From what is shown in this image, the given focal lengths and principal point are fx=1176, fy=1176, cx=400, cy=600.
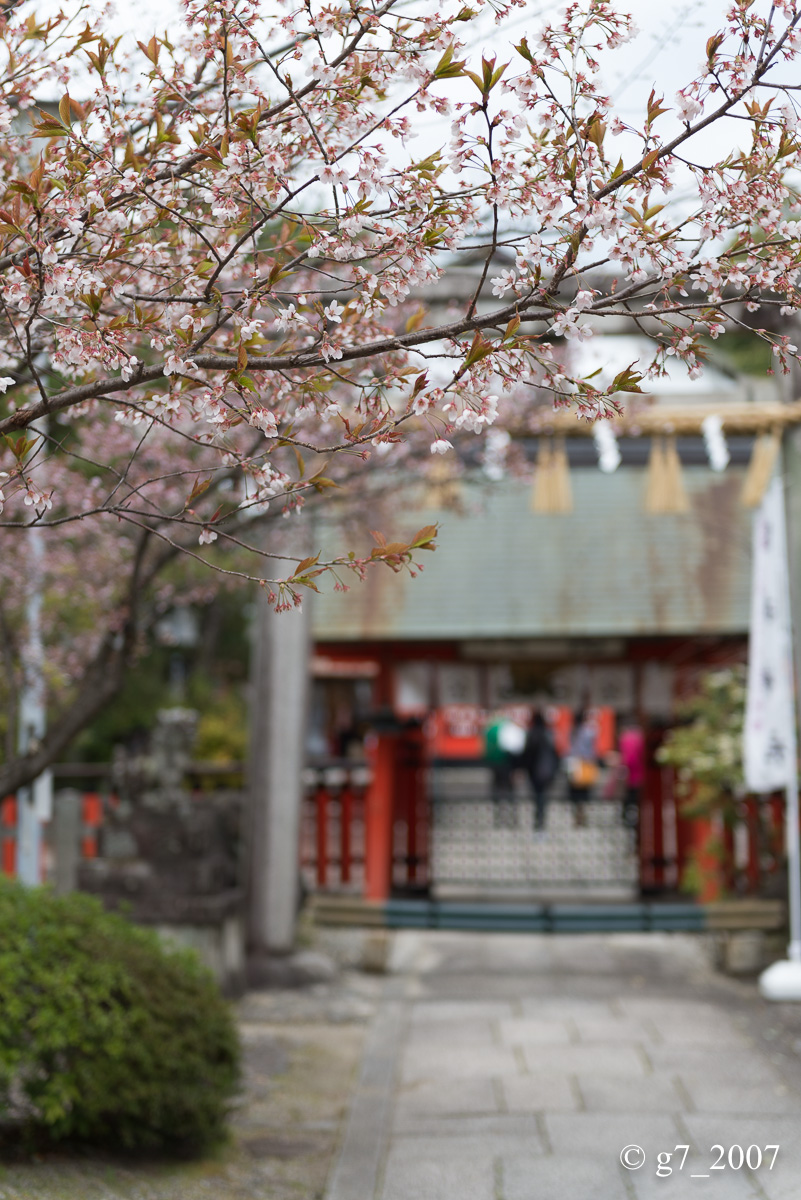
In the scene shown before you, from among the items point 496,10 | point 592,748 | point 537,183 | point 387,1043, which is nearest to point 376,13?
point 496,10

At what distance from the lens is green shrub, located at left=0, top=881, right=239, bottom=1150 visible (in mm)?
4574

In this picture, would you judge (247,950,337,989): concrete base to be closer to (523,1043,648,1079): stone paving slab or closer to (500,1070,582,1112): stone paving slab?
(523,1043,648,1079): stone paving slab

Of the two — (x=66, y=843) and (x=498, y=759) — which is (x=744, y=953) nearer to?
(x=66, y=843)

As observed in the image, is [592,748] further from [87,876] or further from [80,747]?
[87,876]

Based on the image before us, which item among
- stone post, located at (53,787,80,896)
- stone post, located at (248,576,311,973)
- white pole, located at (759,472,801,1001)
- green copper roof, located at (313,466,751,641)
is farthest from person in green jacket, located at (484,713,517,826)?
stone post, located at (53,787,80,896)

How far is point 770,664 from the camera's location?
8.36 meters

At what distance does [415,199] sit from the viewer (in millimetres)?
2865

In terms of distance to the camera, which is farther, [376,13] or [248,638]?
[248,638]

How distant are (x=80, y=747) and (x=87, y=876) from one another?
12.0 m

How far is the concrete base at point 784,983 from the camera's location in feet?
25.2

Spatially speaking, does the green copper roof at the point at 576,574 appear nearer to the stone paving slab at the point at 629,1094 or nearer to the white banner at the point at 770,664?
the white banner at the point at 770,664

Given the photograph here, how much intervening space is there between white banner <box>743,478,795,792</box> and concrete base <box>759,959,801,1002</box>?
1216mm

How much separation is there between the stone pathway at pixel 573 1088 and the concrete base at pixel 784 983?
0.14 meters

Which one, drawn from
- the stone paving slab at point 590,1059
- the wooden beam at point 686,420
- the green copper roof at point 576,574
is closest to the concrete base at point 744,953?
the stone paving slab at point 590,1059
